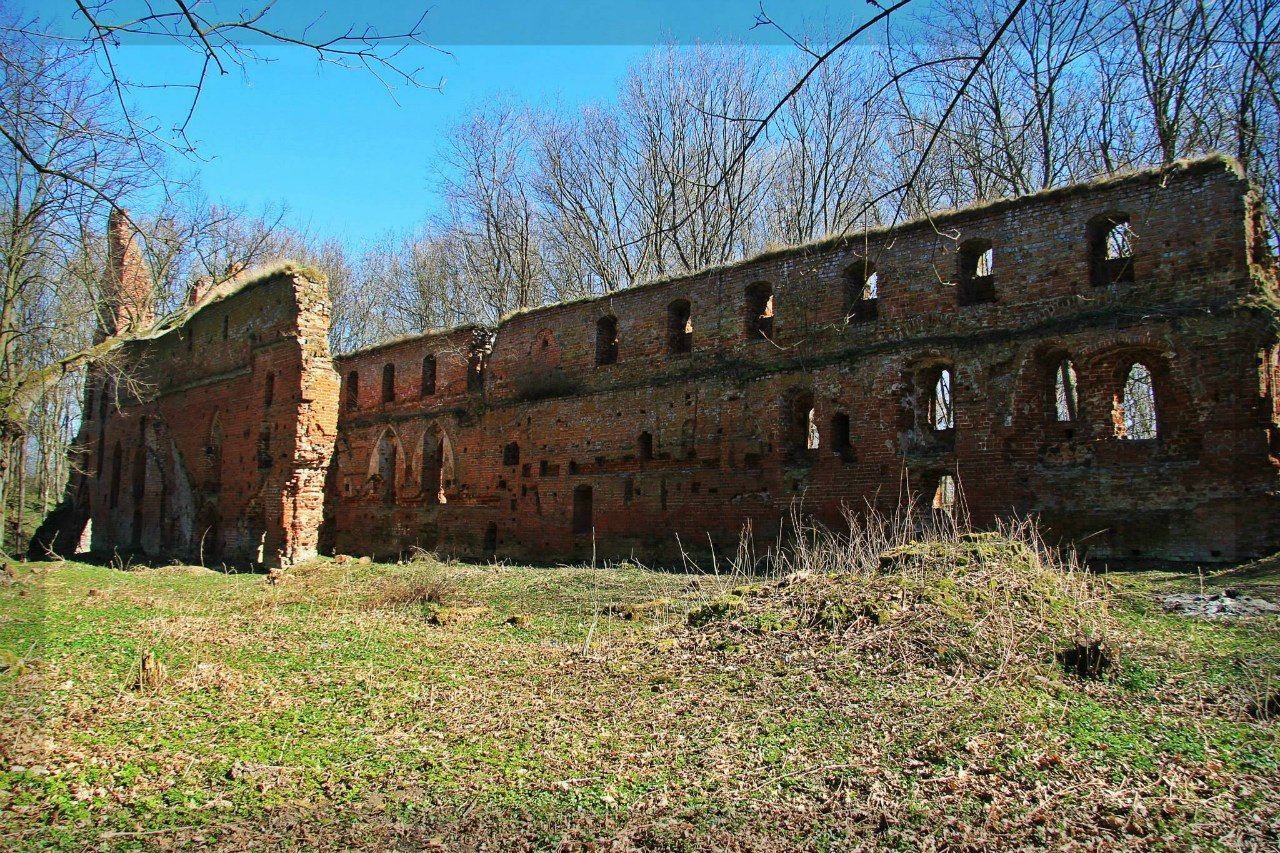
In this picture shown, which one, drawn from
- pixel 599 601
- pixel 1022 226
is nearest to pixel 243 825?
pixel 599 601

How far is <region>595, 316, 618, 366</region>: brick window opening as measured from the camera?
55.8 feet

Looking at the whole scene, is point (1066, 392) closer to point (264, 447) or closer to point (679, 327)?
point (679, 327)

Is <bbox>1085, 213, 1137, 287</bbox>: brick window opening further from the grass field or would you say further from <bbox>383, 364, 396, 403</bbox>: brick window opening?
<bbox>383, 364, 396, 403</bbox>: brick window opening

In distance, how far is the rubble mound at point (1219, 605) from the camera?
24.0ft

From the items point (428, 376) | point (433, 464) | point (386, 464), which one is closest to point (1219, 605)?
point (433, 464)

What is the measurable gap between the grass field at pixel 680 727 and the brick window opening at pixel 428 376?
12.5 metres

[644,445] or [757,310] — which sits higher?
[757,310]

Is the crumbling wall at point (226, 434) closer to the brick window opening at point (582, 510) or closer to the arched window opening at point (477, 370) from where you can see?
the arched window opening at point (477, 370)

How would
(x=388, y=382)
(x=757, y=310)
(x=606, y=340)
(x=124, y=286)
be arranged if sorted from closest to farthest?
1. (x=757, y=310)
2. (x=606, y=340)
3. (x=124, y=286)
4. (x=388, y=382)

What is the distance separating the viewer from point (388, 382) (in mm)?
21594

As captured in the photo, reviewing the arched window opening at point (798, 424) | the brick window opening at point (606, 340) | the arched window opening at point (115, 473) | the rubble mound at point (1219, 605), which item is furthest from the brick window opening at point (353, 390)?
the rubble mound at point (1219, 605)

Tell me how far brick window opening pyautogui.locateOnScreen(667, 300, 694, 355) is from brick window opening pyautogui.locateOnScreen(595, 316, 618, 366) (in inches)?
59.0

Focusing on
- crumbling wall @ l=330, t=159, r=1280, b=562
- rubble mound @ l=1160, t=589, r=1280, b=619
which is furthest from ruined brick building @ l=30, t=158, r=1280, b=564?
rubble mound @ l=1160, t=589, r=1280, b=619

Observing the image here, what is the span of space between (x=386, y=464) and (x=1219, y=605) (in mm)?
18391
